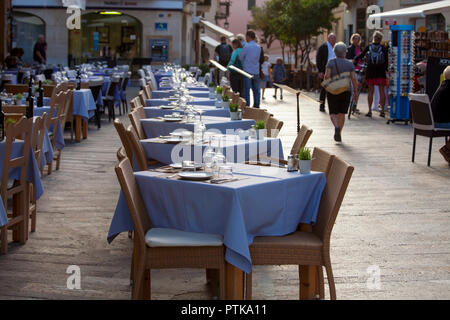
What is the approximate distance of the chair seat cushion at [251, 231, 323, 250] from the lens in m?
4.38

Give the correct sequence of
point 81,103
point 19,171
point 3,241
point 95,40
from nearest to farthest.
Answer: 1. point 3,241
2. point 19,171
3. point 81,103
4. point 95,40

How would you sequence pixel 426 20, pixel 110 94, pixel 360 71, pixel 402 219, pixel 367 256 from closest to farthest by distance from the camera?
pixel 367 256
pixel 402 219
pixel 110 94
pixel 360 71
pixel 426 20

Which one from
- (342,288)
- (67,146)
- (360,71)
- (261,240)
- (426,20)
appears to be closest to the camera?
(261,240)

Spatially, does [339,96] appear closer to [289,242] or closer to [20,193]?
[20,193]

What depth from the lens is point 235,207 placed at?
170 inches

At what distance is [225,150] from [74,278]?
165 centimetres

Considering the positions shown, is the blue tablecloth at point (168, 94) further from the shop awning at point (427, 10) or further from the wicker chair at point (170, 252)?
the wicker chair at point (170, 252)

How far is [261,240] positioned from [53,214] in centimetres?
339

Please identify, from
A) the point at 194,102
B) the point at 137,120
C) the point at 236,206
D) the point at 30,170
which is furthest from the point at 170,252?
the point at 194,102

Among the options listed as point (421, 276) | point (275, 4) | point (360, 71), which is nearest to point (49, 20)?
point (275, 4)

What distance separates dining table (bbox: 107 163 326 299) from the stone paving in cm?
59

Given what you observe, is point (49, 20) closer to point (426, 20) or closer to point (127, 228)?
point (426, 20)
